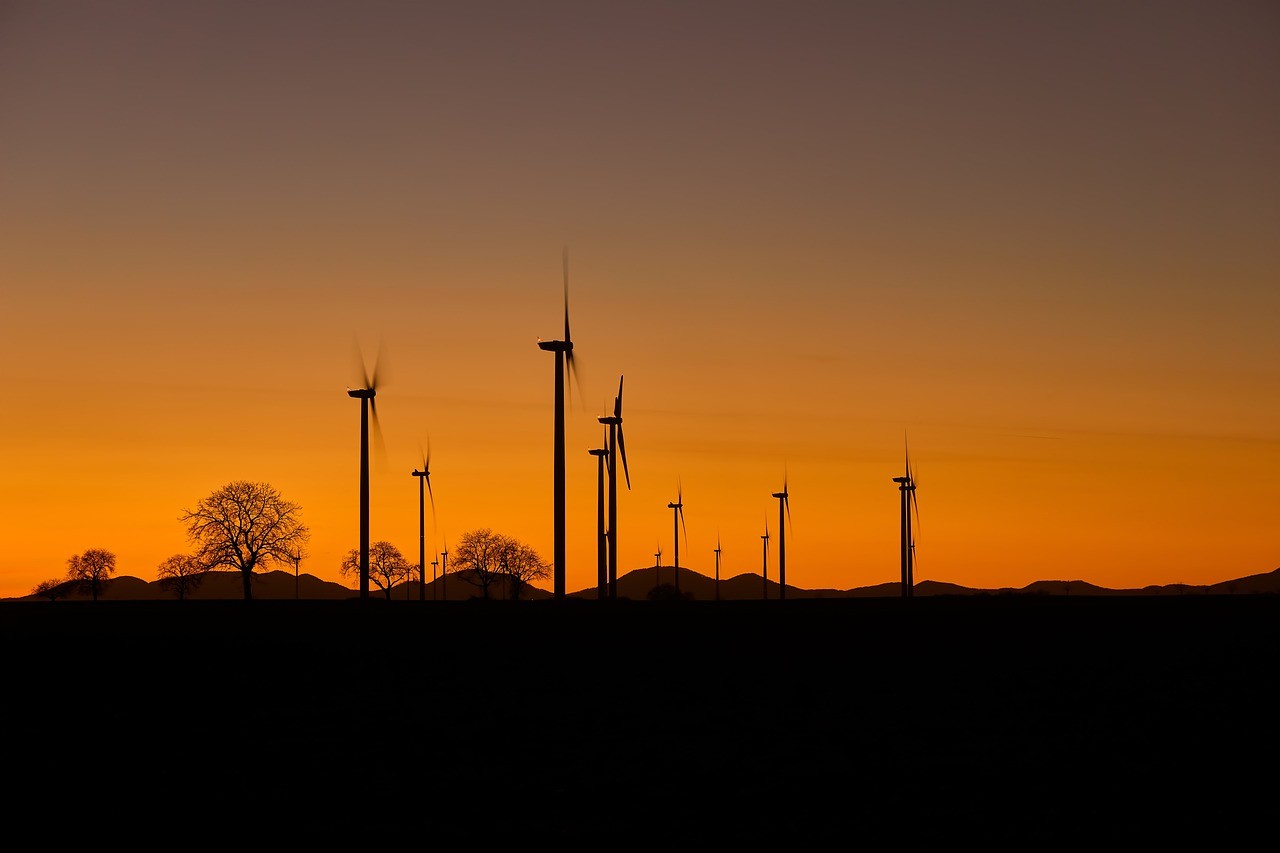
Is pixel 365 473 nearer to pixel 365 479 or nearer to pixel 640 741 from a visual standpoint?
pixel 365 479

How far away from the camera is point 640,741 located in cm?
2983

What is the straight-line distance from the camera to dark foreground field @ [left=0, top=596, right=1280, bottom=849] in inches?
858

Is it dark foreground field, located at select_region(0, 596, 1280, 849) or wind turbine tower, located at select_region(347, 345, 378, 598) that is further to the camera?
wind turbine tower, located at select_region(347, 345, 378, 598)

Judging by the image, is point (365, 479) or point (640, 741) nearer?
point (640, 741)

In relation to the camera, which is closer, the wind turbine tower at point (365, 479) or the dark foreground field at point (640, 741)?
the dark foreground field at point (640, 741)

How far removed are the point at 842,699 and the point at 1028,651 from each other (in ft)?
56.8

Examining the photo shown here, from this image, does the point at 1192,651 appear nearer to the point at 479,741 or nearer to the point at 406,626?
the point at 479,741

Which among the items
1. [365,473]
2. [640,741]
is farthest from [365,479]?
[640,741]

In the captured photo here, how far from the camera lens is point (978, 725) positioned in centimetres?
3175

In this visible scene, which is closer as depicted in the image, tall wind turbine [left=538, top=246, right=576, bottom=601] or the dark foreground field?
the dark foreground field

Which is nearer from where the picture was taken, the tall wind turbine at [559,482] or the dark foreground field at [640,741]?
the dark foreground field at [640,741]

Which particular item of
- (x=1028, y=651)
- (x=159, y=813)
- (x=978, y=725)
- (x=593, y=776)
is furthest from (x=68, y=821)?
(x=1028, y=651)

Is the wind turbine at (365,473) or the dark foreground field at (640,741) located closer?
the dark foreground field at (640,741)

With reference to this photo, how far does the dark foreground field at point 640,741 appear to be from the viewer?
858 inches
